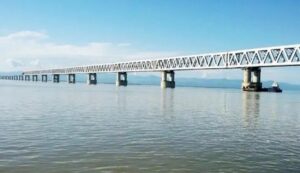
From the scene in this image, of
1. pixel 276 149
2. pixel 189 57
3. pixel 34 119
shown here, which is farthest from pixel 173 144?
pixel 189 57

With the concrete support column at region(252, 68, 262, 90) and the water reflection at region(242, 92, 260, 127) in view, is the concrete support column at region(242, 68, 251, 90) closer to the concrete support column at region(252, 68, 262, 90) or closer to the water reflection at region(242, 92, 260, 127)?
the concrete support column at region(252, 68, 262, 90)

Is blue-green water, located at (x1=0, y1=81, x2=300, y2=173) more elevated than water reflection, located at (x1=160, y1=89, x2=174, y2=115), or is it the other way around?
blue-green water, located at (x1=0, y1=81, x2=300, y2=173)

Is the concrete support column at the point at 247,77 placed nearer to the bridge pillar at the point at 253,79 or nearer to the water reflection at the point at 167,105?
the bridge pillar at the point at 253,79

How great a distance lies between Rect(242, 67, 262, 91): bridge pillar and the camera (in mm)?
159625

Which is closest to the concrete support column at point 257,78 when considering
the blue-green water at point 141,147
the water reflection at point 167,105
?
the water reflection at point 167,105

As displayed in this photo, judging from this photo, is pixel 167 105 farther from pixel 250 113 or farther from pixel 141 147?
pixel 141 147

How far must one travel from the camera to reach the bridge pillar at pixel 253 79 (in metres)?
160

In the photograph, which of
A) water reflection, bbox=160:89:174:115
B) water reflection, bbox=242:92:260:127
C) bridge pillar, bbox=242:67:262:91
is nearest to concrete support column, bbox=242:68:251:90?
bridge pillar, bbox=242:67:262:91

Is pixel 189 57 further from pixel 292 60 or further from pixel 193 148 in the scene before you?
pixel 193 148

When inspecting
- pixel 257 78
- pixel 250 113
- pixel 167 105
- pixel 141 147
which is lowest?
pixel 250 113

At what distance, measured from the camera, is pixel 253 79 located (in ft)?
531

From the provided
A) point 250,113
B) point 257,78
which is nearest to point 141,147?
point 250,113

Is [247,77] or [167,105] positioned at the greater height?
[247,77]

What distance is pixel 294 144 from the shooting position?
25969 mm
